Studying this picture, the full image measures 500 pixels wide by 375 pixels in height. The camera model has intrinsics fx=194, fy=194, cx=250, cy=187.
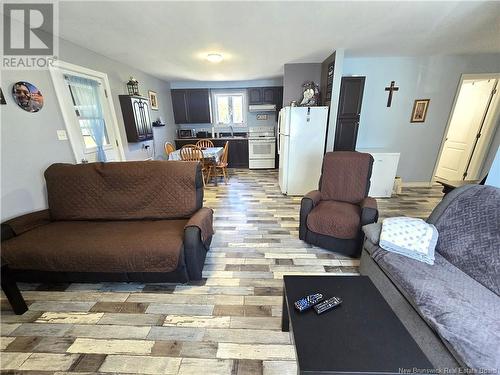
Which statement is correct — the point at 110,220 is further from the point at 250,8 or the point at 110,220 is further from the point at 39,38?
the point at 250,8

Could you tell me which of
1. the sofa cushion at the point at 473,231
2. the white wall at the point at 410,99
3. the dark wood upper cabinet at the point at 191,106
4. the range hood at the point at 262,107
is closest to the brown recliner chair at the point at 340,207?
the sofa cushion at the point at 473,231

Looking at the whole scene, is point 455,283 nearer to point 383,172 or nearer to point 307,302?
point 307,302

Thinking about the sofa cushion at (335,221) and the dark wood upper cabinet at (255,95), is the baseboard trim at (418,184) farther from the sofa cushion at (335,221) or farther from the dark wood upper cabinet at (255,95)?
the dark wood upper cabinet at (255,95)

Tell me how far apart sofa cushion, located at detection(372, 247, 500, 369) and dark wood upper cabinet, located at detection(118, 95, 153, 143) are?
163 inches

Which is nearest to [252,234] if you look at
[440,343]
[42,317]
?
[440,343]

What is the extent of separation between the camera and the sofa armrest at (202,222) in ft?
5.45

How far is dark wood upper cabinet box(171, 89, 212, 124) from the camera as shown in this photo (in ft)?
18.3

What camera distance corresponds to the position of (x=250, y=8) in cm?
187

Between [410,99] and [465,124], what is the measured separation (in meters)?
1.51

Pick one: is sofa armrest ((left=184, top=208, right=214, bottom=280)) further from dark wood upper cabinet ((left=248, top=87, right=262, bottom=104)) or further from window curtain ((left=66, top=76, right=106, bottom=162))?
dark wood upper cabinet ((left=248, top=87, right=262, bottom=104))

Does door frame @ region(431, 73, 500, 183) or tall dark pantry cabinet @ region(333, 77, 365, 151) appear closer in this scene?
tall dark pantry cabinet @ region(333, 77, 365, 151)

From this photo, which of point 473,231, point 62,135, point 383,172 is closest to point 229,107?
point 62,135

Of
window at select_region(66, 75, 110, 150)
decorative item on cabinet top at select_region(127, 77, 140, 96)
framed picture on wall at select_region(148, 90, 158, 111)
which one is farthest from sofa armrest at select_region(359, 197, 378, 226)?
framed picture on wall at select_region(148, 90, 158, 111)

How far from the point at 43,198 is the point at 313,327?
9.85 ft
